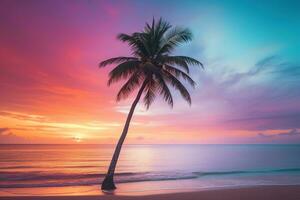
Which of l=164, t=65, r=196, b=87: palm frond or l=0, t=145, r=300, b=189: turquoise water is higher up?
l=164, t=65, r=196, b=87: palm frond

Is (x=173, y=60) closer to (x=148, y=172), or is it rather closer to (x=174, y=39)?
(x=174, y=39)

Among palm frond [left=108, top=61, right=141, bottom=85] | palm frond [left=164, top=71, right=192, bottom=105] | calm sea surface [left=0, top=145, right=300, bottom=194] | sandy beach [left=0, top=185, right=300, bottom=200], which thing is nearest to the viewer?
sandy beach [left=0, top=185, right=300, bottom=200]

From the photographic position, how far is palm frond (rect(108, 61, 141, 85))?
2073 cm

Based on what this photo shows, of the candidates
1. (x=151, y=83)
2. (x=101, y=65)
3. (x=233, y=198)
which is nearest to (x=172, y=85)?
(x=151, y=83)

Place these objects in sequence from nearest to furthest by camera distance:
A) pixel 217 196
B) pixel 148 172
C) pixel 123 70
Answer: pixel 217 196 → pixel 123 70 → pixel 148 172

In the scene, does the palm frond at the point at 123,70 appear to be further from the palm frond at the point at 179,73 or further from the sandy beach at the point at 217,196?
the sandy beach at the point at 217,196

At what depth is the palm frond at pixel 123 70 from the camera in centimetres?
2073

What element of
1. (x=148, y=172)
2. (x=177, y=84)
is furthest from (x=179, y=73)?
(x=148, y=172)

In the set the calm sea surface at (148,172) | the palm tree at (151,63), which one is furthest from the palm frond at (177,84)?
the calm sea surface at (148,172)

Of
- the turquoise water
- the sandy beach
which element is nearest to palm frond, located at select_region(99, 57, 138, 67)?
the sandy beach

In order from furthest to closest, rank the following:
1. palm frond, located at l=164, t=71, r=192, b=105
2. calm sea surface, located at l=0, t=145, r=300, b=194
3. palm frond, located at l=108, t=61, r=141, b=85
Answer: calm sea surface, located at l=0, t=145, r=300, b=194, palm frond, located at l=164, t=71, r=192, b=105, palm frond, located at l=108, t=61, r=141, b=85

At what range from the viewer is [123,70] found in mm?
20750

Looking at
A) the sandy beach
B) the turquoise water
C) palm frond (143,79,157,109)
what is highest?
palm frond (143,79,157,109)

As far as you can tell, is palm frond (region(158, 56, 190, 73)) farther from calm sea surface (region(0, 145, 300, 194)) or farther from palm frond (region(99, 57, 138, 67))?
calm sea surface (region(0, 145, 300, 194))
